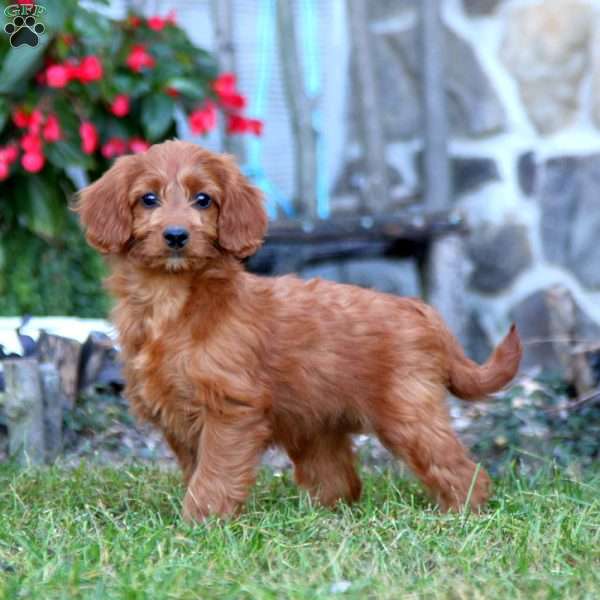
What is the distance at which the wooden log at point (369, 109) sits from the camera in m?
7.92

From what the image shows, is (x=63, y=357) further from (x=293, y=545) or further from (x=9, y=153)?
(x=293, y=545)

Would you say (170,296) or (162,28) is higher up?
(162,28)

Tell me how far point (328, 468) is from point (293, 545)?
3.09 ft

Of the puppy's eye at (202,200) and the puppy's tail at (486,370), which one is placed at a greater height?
the puppy's eye at (202,200)

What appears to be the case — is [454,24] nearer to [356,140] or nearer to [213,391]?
[356,140]

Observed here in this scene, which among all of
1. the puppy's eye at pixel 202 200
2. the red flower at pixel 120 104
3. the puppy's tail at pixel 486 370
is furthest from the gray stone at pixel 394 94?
the puppy's eye at pixel 202 200

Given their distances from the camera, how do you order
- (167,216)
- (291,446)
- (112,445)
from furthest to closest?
(112,445), (291,446), (167,216)

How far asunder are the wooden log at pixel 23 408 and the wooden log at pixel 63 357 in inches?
16.7

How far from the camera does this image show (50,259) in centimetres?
720

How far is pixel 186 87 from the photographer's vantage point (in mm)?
7156

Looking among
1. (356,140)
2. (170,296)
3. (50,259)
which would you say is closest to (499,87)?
(356,140)

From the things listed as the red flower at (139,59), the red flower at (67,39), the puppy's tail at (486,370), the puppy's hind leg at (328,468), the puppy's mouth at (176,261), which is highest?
the red flower at (67,39)

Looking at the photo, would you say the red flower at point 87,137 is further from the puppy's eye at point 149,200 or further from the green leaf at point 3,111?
the puppy's eye at point 149,200

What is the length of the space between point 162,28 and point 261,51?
4.89 feet
